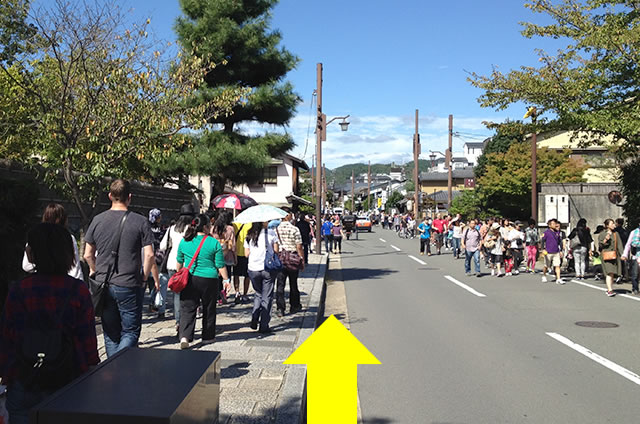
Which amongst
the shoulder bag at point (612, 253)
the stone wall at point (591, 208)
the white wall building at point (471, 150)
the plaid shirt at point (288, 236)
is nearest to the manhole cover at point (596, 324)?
the shoulder bag at point (612, 253)

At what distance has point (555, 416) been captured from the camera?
17.0 feet

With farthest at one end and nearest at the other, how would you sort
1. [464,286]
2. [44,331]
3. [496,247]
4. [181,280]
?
[496,247] < [464,286] < [181,280] < [44,331]

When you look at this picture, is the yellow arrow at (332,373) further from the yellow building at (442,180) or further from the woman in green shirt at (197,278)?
the yellow building at (442,180)

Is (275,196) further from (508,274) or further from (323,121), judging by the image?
(508,274)

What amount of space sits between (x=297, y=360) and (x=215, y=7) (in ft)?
44.4

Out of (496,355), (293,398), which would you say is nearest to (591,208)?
(496,355)

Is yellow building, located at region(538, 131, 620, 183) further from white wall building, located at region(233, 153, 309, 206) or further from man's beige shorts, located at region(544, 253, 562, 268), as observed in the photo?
man's beige shorts, located at region(544, 253, 562, 268)

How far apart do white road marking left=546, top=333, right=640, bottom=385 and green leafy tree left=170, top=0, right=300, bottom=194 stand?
900 centimetres

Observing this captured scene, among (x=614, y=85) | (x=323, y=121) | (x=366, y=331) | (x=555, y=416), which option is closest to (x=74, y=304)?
(x=555, y=416)

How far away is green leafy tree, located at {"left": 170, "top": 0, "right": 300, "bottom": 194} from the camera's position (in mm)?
14617

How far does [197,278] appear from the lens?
22.6ft

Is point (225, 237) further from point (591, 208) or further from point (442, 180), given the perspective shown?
point (442, 180)

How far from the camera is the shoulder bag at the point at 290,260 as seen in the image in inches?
393

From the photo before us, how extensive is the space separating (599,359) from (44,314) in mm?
6658
